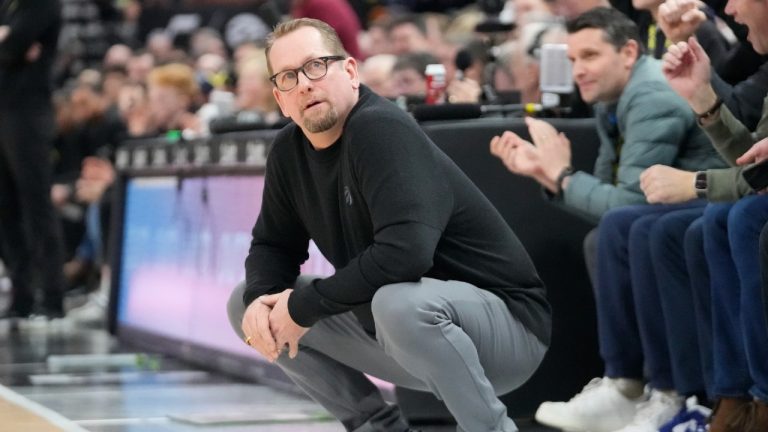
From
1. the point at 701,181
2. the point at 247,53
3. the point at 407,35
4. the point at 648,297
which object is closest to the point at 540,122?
the point at 648,297

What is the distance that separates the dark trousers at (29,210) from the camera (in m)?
8.34

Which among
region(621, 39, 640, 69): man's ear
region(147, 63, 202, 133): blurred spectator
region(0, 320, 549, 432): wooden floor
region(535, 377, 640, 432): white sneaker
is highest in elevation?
region(621, 39, 640, 69): man's ear

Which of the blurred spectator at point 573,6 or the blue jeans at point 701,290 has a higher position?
the blurred spectator at point 573,6

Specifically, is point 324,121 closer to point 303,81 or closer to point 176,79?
point 303,81

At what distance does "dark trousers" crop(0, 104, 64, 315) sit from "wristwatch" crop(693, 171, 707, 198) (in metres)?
5.12

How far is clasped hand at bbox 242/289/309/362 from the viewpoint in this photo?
150 inches

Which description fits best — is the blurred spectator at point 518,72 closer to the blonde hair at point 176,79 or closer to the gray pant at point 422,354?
the gray pant at point 422,354

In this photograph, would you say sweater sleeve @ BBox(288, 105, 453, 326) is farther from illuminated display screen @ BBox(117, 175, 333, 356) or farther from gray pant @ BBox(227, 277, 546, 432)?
illuminated display screen @ BBox(117, 175, 333, 356)

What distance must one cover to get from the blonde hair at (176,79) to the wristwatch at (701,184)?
570cm

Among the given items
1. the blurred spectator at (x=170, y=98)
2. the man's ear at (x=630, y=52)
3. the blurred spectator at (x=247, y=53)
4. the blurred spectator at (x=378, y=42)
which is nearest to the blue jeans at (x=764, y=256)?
the man's ear at (x=630, y=52)

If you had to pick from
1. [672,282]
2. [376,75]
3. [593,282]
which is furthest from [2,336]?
[672,282]

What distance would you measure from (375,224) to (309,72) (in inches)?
17.9

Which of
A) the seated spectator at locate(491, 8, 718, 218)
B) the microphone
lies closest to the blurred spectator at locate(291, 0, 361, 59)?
the microphone

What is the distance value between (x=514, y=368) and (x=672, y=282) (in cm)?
69
